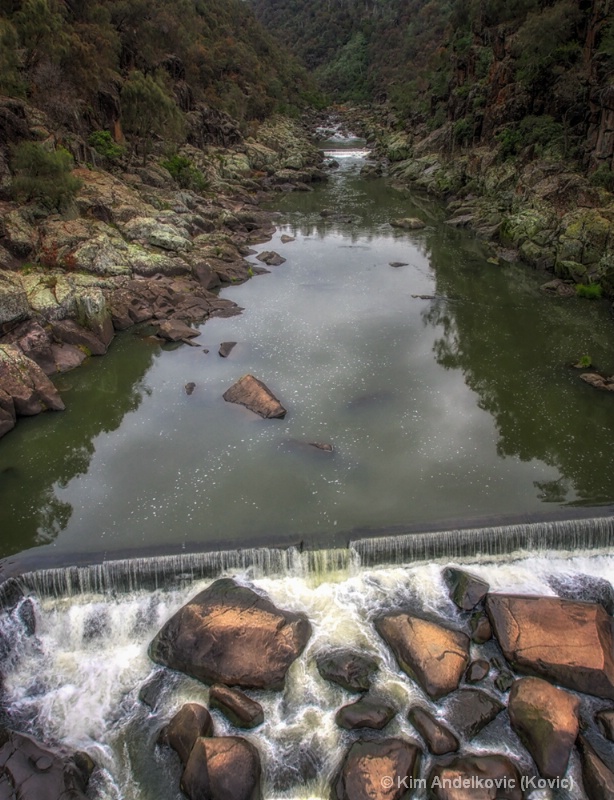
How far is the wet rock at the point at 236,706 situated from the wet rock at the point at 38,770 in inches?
105

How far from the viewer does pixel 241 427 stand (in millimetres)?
20562

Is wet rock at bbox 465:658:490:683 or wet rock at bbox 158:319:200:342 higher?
wet rock at bbox 158:319:200:342

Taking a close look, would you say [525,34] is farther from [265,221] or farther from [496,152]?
[265,221]

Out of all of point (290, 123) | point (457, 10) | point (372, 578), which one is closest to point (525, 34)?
point (457, 10)

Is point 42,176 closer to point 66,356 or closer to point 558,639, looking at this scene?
point 66,356

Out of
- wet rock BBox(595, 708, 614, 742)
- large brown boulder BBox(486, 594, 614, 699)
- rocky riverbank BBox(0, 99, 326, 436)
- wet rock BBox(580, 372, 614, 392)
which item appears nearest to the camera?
wet rock BBox(595, 708, 614, 742)

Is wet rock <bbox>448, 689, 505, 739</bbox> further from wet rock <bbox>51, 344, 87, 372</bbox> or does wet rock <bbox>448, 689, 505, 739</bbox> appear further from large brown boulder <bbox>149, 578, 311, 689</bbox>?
wet rock <bbox>51, 344, 87, 372</bbox>

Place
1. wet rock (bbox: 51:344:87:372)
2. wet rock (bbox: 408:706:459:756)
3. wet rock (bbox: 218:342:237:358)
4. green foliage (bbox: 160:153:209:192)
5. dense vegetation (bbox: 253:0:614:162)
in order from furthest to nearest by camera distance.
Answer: green foliage (bbox: 160:153:209:192), dense vegetation (bbox: 253:0:614:162), wet rock (bbox: 218:342:237:358), wet rock (bbox: 51:344:87:372), wet rock (bbox: 408:706:459:756)

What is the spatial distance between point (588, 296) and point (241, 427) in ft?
71.7

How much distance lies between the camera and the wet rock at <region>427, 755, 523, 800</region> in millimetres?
10164

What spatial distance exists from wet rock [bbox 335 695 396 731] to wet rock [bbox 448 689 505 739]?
4.26 feet

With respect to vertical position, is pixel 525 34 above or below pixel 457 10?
below

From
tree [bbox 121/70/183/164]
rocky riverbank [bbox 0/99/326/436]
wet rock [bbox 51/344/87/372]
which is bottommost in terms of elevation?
wet rock [bbox 51/344/87/372]

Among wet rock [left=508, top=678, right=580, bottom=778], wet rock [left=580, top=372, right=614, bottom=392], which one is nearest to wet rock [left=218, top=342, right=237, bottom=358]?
wet rock [left=580, top=372, right=614, bottom=392]
